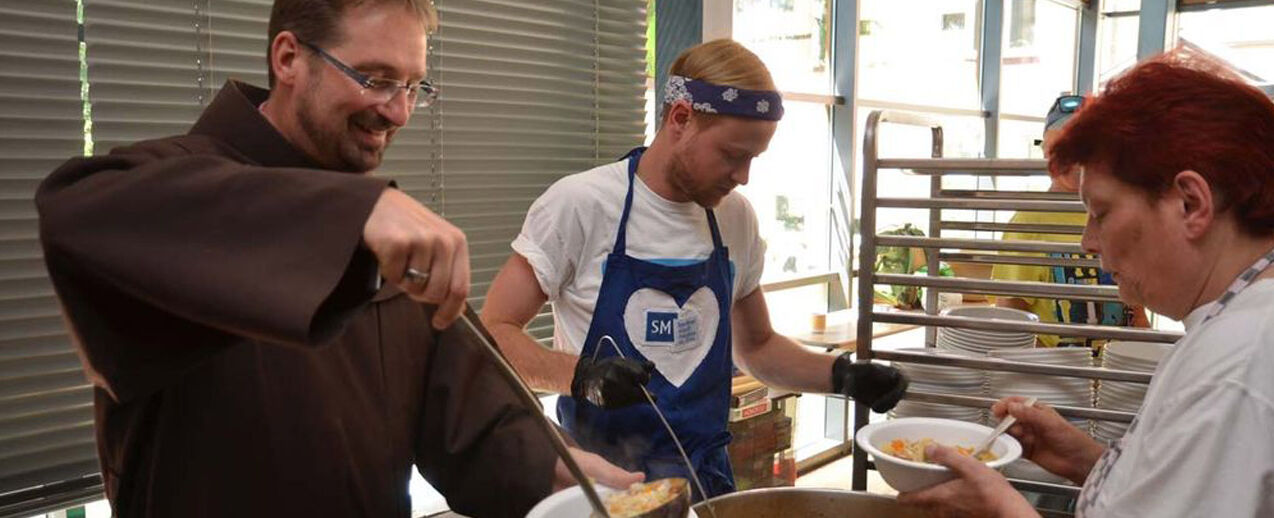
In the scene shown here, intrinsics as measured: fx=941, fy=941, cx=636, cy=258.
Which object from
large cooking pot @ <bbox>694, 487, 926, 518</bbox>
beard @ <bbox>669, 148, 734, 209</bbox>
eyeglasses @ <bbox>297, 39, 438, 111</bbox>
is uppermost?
eyeglasses @ <bbox>297, 39, 438, 111</bbox>

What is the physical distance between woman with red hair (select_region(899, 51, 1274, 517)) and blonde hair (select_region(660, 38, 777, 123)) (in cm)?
81

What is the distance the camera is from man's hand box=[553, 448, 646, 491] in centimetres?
145

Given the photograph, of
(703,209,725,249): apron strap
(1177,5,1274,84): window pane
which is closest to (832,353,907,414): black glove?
(703,209,725,249): apron strap

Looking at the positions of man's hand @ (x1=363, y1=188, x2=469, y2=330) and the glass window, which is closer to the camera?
man's hand @ (x1=363, y1=188, x2=469, y2=330)

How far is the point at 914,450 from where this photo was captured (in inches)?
70.5

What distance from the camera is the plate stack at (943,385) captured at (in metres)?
2.24

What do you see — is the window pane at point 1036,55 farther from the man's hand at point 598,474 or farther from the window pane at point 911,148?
the man's hand at point 598,474

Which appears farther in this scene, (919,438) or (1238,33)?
(1238,33)

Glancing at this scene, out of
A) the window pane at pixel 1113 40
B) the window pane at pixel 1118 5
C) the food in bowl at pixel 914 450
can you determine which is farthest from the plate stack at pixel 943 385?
the window pane at pixel 1118 5

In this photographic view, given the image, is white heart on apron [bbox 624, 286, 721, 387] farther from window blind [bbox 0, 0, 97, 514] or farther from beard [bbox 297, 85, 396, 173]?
window blind [bbox 0, 0, 97, 514]

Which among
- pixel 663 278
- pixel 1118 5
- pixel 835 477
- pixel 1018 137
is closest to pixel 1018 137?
pixel 1018 137

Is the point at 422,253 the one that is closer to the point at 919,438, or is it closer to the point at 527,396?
the point at 527,396

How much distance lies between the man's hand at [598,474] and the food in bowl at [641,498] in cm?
8

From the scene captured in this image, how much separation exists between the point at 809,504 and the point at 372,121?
40.9 inches
